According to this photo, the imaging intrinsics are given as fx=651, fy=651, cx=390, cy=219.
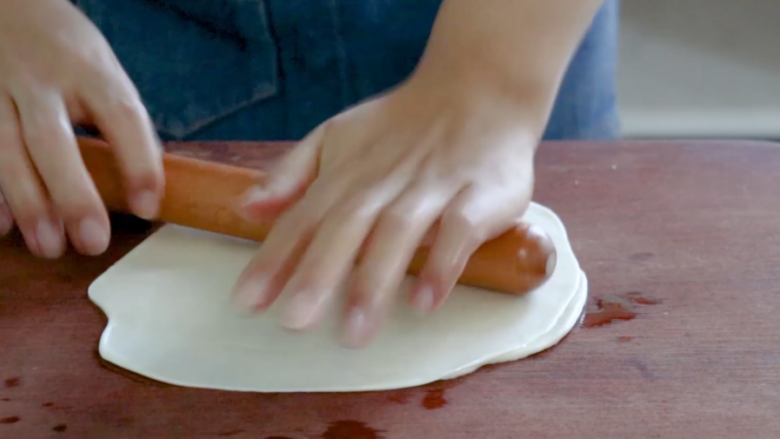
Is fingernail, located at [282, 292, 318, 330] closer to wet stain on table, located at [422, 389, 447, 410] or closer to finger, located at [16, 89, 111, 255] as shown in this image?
wet stain on table, located at [422, 389, 447, 410]

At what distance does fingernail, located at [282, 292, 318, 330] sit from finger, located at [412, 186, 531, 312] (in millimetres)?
69

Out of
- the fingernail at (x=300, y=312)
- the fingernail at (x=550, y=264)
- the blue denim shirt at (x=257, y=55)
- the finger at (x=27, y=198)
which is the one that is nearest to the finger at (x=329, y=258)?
the fingernail at (x=300, y=312)

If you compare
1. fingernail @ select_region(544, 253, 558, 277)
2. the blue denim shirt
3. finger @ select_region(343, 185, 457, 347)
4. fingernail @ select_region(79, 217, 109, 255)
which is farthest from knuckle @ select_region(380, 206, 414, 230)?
the blue denim shirt

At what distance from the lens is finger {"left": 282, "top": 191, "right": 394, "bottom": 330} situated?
0.39 m

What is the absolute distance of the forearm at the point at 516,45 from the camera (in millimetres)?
576

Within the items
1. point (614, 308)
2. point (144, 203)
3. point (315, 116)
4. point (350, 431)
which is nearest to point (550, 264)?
point (614, 308)

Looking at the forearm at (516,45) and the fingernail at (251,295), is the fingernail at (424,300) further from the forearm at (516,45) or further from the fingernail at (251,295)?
the forearm at (516,45)

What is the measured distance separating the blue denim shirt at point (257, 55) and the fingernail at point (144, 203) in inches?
11.2

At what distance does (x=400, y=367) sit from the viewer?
42 centimetres

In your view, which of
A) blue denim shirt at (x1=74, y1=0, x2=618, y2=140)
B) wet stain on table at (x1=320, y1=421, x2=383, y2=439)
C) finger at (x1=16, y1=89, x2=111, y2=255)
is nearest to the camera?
wet stain on table at (x1=320, y1=421, x2=383, y2=439)

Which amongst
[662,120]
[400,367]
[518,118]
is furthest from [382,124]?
[662,120]

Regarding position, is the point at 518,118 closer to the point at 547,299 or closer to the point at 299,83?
the point at 547,299

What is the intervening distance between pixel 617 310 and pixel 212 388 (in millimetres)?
294

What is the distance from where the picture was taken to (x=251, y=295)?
42 centimetres
